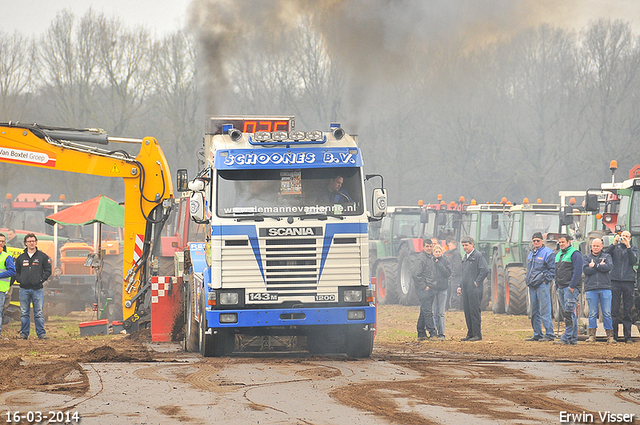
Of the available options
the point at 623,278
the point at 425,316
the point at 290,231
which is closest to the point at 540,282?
the point at 623,278

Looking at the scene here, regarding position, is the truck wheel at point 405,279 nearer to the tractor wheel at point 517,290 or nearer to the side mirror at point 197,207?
the tractor wheel at point 517,290

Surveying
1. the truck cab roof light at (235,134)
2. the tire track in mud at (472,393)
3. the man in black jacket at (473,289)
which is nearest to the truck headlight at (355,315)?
the tire track in mud at (472,393)

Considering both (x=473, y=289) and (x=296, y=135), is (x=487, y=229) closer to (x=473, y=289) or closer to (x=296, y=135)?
(x=473, y=289)

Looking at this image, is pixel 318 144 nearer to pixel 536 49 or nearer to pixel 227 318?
pixel 227 318

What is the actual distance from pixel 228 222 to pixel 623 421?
18.0 ft

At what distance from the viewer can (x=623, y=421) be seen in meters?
6.59

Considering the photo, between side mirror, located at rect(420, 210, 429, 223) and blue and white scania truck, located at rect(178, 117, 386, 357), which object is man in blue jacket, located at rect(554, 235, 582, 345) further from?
side mirror, located at rect(420, 210, 429, 223)

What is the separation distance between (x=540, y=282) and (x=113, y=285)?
31.6ft

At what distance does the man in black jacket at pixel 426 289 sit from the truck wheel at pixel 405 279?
8366 mm

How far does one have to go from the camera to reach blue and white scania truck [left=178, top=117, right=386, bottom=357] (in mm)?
10492

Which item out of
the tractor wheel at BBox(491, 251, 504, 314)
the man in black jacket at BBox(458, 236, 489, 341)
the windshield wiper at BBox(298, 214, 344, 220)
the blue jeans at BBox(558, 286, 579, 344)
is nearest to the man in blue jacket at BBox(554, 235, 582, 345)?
the blue jeans at BBox(558, 286, 579, 344)

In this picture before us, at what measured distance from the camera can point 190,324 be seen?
12430mm

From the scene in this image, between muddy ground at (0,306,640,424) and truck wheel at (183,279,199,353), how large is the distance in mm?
263

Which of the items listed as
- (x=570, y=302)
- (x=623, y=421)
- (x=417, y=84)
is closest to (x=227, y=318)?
(x=623, y=421)
